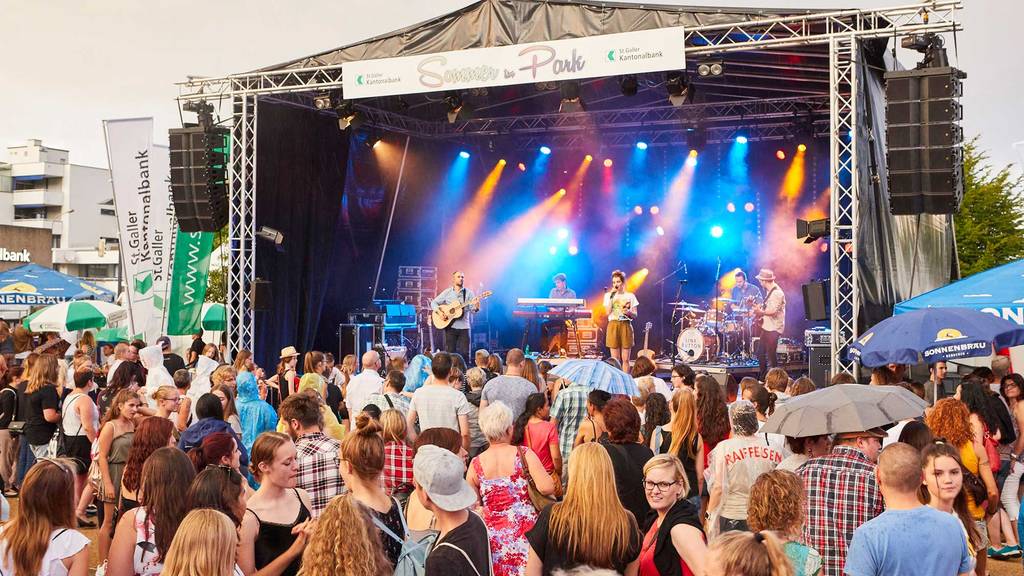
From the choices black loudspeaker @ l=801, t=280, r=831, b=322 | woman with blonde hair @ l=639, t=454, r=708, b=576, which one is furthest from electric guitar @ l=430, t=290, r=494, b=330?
woman with blonde hair @ l=639, t=454, r=708, b=576

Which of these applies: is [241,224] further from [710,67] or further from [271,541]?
[271,541]

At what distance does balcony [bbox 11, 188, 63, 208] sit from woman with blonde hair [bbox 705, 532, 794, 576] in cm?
6337

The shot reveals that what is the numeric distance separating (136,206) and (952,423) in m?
13.1

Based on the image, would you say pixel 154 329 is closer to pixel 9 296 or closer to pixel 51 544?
pixel 9 296

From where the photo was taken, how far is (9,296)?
695 inches

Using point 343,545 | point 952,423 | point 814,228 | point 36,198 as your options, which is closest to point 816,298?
point 814,228

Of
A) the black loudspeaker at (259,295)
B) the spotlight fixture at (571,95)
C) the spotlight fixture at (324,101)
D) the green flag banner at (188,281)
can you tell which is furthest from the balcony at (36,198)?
the spotlight fixture at (571,95)

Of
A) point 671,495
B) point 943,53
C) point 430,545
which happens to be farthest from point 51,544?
point 943,53

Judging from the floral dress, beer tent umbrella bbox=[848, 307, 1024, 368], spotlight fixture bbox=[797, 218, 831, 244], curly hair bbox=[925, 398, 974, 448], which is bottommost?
the floral dress

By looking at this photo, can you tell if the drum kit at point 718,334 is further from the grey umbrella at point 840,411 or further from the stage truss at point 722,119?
the grey umbrella at point 840,411

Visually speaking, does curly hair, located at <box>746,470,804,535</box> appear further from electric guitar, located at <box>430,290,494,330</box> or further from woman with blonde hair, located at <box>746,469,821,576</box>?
electric guitar, located at <box>430,290,494,330</box>

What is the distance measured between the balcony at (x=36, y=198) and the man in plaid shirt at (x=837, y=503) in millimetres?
62309

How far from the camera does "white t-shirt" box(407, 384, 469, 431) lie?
6395 millimetres

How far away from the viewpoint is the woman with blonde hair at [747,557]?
2422 mm
